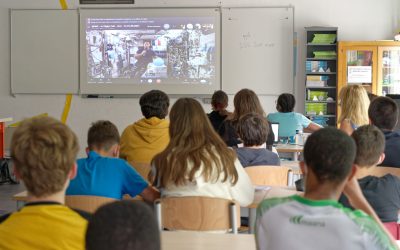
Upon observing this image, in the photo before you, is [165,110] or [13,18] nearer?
[165,110]

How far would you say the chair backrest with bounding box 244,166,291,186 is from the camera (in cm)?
376

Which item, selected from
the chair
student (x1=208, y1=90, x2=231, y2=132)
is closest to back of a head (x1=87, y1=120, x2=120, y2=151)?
the chair

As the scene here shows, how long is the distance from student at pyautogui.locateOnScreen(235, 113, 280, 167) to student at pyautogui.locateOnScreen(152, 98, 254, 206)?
0.87m

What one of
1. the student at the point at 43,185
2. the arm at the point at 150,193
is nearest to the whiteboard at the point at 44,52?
the arm at the point at 150,193

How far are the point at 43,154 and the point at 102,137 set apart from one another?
1772 mm

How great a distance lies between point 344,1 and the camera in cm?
902

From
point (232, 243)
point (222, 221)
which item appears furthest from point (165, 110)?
point (232, 243)

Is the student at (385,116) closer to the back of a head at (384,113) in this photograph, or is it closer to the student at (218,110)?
the back of a head at (384,113)

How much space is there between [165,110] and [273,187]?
4.48 ft

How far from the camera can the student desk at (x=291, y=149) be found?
5895 mm

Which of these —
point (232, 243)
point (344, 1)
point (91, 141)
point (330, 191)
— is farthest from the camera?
point (344, 1)

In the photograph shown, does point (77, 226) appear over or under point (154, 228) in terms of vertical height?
under

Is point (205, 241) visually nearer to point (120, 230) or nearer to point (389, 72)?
point (120, 230)

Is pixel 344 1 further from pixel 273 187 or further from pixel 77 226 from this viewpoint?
pixel 77 226
